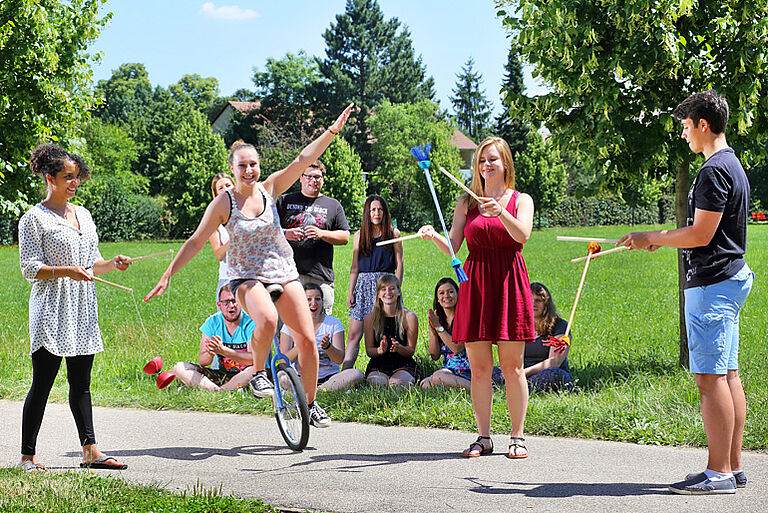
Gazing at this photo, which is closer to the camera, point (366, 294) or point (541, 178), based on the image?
point (366, 294)

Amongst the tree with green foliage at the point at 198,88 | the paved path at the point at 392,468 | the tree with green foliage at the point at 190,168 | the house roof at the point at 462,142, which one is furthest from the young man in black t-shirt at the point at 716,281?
the tree with green foliage at the point at 198,88

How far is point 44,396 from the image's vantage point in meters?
5.47

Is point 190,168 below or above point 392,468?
above

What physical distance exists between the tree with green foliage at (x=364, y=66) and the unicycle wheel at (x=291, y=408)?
59093mm

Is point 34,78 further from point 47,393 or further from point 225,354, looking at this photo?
point 47,393

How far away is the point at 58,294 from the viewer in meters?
5.50

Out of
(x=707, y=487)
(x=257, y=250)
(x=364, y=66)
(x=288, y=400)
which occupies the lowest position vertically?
(x=707, y=487)

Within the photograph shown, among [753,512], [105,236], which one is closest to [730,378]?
[753,512]

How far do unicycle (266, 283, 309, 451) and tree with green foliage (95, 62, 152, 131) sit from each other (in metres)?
84.3

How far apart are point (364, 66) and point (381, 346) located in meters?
61.5

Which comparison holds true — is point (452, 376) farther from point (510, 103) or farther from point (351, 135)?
point (351, 135)

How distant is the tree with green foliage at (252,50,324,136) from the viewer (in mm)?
67188

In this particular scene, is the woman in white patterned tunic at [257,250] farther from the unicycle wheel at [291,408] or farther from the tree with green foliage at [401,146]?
the tree with green foliage at [401,146]

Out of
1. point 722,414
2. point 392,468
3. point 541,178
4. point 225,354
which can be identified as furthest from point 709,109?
point 541,178
